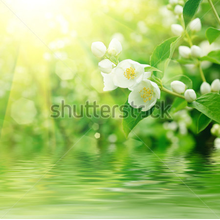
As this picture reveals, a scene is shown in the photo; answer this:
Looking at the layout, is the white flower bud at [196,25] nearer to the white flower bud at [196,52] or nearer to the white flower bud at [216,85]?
the white flower bud at [196,52]

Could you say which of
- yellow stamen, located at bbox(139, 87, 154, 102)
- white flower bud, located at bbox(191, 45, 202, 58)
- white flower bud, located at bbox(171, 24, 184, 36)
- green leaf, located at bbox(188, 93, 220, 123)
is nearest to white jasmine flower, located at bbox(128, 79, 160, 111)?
yellow stamen, located at bbox(139, 87, 154, 102)

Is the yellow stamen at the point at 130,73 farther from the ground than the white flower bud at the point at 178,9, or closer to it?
closer to it

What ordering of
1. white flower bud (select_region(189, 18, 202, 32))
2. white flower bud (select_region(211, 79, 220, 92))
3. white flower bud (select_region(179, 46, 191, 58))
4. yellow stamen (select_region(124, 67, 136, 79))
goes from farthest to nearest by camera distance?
1. white flower bud (select_region(189, 18, 202, 32))
2. white flower bud (select_region(179, 46, 191, 58))
3. white flower bud (select_region(211, 79, 220, 92))
4. yellow stamen (select_region(124, 67, 136, 79))

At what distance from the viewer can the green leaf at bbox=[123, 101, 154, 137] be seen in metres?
0.95

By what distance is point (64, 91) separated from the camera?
12.6ft

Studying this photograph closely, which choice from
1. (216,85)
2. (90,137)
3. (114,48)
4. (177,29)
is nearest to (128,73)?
(114,48)

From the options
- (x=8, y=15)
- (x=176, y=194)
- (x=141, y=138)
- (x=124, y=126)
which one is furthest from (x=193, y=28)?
(x=8, y=15)

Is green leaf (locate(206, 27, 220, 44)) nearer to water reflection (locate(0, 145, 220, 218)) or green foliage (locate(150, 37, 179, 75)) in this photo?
green foliage (locate(150, 37, 179, 75))

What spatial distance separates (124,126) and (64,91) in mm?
2952

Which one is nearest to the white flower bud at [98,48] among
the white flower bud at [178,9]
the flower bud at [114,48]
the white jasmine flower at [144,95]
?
the flower bud at [114,48]

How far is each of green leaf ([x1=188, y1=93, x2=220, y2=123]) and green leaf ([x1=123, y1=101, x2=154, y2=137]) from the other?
15cm

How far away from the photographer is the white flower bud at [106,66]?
928mm

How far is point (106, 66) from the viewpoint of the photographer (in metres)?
0.93

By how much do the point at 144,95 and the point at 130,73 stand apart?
80 millimetres
